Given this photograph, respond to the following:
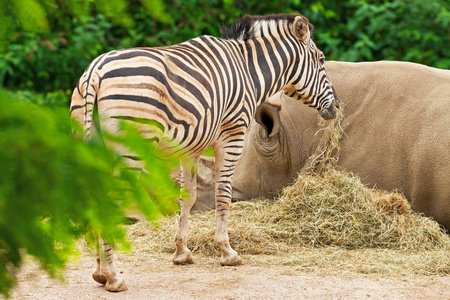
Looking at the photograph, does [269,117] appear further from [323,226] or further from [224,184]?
[224,184]

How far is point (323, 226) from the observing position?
5074 millimetres

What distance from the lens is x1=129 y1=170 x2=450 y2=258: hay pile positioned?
489cm

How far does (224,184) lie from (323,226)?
1.04 m

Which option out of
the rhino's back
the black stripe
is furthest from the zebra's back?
the rhino's back

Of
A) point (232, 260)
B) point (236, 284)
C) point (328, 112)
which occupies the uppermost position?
point (328, 112)

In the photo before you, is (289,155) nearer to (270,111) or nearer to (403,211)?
(270,111)

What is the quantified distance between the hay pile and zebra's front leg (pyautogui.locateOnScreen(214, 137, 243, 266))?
1.02 ft

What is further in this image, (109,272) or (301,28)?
(301,28)

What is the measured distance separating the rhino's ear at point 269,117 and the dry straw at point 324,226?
76 centimetres

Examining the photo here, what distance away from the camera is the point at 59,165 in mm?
877

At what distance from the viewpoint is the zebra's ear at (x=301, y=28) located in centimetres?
487

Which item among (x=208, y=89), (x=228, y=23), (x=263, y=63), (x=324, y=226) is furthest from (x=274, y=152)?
(x=228, y=23)

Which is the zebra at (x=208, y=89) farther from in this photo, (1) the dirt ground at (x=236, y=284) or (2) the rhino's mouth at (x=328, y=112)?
(1) the dirt ground at (x=236, y=284)

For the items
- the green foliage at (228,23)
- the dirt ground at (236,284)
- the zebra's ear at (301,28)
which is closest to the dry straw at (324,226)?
the dirt ground at (236,284)
